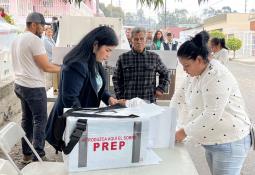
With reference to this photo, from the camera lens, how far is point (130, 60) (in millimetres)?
2871

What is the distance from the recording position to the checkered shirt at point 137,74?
2.86 metres

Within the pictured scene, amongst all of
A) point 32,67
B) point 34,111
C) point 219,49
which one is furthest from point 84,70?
point 219,49

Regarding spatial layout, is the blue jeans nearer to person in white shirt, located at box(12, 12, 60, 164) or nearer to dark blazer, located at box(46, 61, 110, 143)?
dark blazer, located at box(46, 61, 110, 143)

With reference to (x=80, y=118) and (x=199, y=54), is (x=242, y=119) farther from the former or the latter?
(x=80, y=118)

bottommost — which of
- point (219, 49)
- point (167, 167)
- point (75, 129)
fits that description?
point (167, 167)

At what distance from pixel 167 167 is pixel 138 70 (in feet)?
4.60

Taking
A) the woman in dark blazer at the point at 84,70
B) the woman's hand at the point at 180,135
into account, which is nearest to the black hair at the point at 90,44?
the woman in dark blazer at the point at 84,70

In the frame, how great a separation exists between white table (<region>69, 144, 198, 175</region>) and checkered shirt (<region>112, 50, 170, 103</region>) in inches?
46.4

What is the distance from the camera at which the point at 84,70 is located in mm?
1910

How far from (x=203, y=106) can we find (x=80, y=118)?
612mm

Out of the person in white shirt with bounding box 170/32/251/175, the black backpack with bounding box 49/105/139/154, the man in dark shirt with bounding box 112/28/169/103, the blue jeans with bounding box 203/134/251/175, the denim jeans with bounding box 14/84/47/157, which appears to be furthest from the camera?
the denim jeans with bounding box 14/84/47/157

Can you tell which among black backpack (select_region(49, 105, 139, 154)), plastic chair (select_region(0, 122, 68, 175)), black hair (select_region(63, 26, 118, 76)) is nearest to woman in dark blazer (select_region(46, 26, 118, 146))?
black hair (select_region(63, 26, 118, 76))

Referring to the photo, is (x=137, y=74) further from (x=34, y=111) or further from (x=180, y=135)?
(x=180, y=135)

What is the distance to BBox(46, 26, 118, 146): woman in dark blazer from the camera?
190cm
